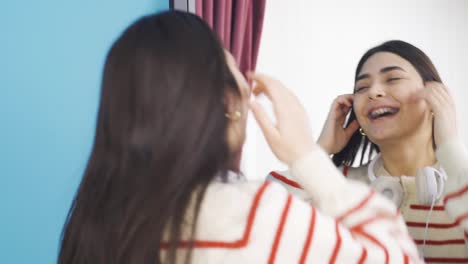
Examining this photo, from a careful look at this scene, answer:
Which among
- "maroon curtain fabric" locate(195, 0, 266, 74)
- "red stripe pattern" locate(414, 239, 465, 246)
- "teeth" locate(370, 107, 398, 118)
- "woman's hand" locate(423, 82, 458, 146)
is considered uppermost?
"maroon curtain fabric" locate(195, 0, 266, 74)

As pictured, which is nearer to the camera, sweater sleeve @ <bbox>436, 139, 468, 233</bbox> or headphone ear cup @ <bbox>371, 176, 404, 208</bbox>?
sweater sleeve @ <bbox>436, 139, 468, 233</bbox>

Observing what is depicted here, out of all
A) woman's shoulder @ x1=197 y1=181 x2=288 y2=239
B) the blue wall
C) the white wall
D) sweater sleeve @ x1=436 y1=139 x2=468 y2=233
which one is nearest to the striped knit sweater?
sweater sleeve @ x1=436 y1=139 x2=468 y2=233

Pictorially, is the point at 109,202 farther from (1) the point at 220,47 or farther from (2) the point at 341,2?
(2) the point at 341,2

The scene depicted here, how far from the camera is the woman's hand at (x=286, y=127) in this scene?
71cm

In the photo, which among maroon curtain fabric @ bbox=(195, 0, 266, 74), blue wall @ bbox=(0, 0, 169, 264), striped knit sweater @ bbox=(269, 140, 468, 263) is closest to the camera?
striped knit sweater @ bbox=(269, 140, 468, 263)

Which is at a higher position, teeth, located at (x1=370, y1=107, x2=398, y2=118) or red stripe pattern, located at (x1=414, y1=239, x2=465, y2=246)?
teeth, located at (x1=370, y1=107, x2=398, y2=118)

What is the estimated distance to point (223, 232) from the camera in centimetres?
60

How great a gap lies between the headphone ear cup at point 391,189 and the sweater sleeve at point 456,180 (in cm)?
19

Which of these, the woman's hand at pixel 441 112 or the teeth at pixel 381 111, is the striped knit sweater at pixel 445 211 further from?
the teeth at pixel 381 111

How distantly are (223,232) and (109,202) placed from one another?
0.55 ft

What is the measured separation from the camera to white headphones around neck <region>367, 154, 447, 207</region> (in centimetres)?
100

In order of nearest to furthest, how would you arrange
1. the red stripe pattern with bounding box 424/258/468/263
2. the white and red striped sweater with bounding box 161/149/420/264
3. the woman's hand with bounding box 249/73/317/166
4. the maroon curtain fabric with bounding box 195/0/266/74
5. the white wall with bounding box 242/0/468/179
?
the white and red striped sweater with bounding box 161/149/420/264, the woman's hand with bounding box 249/73/317/166, the red stripe pattern with bounding box 424/258/468/263, the maroon curtain fabric with bounding box 195/0/266/74, the white wall with bounding box 242/0/468/179

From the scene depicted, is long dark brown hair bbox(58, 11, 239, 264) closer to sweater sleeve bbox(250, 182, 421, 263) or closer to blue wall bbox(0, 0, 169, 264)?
sweater sleeve bbox(250, 182, 421, 263)

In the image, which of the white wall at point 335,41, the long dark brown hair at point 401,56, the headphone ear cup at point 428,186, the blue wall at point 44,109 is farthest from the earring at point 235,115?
the white wall at point 335,41
